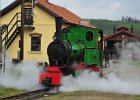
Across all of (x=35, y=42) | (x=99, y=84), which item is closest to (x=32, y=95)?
(x=99, y=84)

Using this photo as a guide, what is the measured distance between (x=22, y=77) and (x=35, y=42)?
18779mm

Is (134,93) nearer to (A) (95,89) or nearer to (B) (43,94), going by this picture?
(A) (95,89)

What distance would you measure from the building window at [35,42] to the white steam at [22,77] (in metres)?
16.0

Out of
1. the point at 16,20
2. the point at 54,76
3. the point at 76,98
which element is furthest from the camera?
the point at 16,20

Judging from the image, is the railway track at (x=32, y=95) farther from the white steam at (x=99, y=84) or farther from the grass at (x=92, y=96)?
the white steam at (x=99, y=84)

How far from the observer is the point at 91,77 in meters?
20.8

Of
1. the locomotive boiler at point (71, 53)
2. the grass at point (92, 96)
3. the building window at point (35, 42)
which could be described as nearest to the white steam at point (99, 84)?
the locomotive boiler at point (71, 53)

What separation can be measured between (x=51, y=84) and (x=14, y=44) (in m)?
21.9

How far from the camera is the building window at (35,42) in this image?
40250 mm

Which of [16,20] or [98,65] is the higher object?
[16,20]

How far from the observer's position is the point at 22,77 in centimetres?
2194

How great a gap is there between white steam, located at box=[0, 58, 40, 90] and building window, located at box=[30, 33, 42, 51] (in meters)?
16.0

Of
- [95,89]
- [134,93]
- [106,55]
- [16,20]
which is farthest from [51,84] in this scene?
[16,20]

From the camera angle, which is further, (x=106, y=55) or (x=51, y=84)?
(x=106, y=55)
